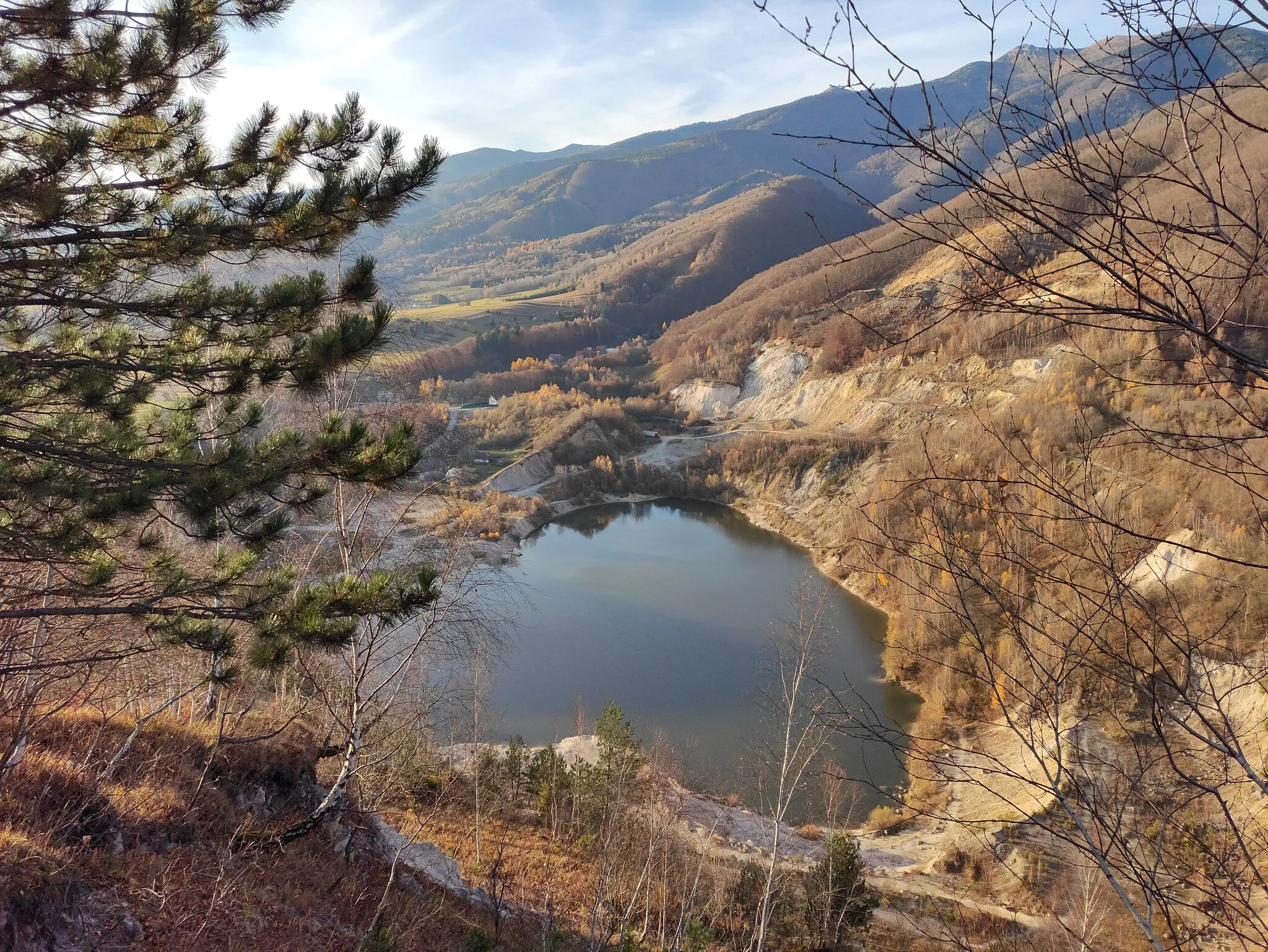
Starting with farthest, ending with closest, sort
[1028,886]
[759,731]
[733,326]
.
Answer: [733,326], [759,731], [1028,886]

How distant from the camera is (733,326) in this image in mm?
52125

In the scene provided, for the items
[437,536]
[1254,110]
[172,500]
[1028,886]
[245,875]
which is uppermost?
[1254,110]

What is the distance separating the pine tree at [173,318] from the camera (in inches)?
140

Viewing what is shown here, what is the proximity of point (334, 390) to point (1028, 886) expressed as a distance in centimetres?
1163

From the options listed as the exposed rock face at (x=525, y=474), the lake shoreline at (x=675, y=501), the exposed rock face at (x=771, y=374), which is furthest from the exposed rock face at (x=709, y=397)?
the exposed rock face at (x=525, y=474)

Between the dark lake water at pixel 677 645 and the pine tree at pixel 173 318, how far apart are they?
7.60 meters

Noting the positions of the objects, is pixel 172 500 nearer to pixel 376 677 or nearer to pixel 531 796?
pixel 376 677

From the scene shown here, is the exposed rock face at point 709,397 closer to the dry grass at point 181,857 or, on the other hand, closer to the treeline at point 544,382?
the treeline at point 544,382

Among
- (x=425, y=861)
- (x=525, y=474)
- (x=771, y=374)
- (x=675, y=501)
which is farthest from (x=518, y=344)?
(x=425, y=861)

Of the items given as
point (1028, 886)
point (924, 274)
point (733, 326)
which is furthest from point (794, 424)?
point (1028, 886)

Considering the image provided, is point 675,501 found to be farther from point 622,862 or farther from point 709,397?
point 622,862

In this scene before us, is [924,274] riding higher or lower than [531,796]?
higher

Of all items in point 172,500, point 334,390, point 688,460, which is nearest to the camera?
point 172,500

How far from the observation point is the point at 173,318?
4.02 metres
